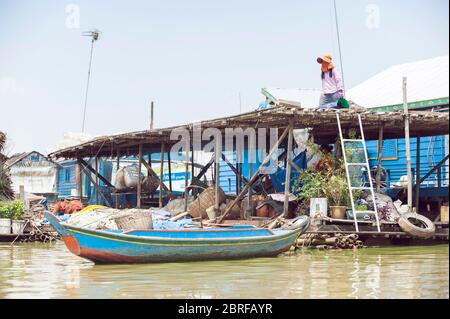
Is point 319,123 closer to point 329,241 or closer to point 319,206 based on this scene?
point 319,206

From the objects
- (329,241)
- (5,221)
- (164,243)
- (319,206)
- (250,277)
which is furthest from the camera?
(5,221)

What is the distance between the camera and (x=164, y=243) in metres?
11.1

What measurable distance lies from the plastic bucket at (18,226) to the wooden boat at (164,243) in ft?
20.4

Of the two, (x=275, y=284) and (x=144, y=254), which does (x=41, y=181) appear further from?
(x=275, y=284)

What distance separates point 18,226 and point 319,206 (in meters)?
7.97

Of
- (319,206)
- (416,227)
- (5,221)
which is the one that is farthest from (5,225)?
(416,227)

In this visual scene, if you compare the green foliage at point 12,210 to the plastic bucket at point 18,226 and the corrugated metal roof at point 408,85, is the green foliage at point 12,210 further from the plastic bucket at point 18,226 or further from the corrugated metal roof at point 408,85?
the corrugated metal roof at point 408,85

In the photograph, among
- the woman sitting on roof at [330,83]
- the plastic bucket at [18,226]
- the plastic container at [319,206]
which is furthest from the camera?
the plastic bucket at [18,226]

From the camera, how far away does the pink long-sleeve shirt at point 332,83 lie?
1484cm

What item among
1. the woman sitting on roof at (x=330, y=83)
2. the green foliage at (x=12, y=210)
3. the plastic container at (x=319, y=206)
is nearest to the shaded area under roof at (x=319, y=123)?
the woman sitting on roof at (x=330, y=83)

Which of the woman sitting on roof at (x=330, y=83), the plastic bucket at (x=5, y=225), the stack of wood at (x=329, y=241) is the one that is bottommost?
the stack of wood at (x=329, y=241)

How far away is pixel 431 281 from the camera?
825 cm
